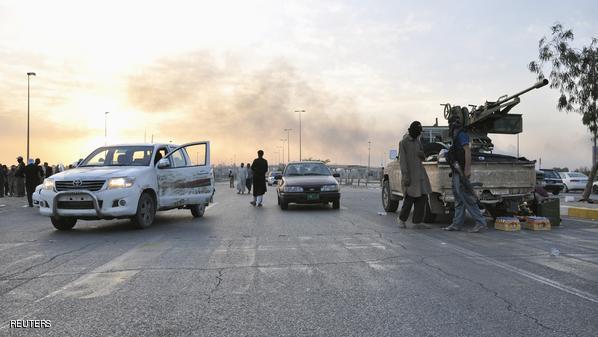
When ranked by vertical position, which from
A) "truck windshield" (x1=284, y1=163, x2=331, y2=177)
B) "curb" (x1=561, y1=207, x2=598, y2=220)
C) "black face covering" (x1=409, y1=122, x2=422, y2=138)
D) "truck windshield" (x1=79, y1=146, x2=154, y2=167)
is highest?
"black face covering" (x1=409, y1=122, x2=422, y2=138)

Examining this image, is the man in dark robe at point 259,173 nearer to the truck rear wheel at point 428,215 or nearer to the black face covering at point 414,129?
the truck rear wheel at point 428,215

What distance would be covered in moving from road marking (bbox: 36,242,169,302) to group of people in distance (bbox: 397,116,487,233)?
4765 mm

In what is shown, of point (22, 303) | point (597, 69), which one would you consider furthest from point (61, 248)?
point (597, 69)

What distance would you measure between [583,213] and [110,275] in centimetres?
1209

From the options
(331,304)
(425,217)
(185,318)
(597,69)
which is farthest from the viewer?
(597,69)

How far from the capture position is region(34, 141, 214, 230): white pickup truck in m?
8.99

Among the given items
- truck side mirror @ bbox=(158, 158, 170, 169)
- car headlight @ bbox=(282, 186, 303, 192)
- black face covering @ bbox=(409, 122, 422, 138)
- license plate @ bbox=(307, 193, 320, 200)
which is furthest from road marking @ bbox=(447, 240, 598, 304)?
car headlight @ bbox=(282, 186, 303, 192)

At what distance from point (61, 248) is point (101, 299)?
11.4 ft

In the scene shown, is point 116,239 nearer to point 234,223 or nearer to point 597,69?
point 234,223

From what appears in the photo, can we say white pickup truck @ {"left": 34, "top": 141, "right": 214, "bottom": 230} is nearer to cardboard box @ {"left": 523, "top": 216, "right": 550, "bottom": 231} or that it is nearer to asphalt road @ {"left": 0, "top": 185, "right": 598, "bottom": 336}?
asphalt road @ {"left": 0, "top": 185, "right": 598, "bottom": 336}

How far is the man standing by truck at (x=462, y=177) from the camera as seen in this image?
8953 millimetres

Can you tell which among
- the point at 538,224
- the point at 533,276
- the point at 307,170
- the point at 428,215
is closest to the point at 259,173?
the point at 307,170

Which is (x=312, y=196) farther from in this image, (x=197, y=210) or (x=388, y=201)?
(x=197, y=210)

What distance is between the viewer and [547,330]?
11.7ft
